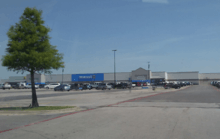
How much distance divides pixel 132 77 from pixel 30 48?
10503 cm

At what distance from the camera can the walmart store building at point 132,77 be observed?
11088 cm

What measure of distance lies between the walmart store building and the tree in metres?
92.5

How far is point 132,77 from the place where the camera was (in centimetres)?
11769

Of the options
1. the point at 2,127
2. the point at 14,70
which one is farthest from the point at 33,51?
the point at 2,127

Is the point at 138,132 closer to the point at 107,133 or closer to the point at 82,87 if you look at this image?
the point at 107,133

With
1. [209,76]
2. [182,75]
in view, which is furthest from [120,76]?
[209,76]

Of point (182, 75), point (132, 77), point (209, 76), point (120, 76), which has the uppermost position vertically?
point (182, 75)

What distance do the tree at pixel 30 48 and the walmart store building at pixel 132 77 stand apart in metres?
92.5

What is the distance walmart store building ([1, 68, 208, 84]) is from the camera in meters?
111

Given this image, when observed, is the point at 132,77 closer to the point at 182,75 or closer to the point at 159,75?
the point at 159,75

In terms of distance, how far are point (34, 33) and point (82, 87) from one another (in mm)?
41757

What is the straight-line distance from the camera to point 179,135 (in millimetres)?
7527

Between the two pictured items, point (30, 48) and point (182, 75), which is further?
point (182, 75)

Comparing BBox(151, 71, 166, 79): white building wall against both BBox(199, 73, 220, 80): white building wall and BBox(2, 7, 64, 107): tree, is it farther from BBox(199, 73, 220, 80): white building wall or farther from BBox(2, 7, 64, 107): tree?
BBox(2, 7, 64, 107): tree
